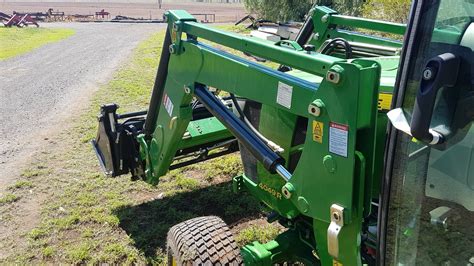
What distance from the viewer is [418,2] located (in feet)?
5.53

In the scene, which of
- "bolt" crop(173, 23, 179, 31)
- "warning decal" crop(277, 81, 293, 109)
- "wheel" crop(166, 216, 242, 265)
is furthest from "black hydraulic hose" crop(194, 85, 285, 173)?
"wheel" crop(166, 216, 242, 265)

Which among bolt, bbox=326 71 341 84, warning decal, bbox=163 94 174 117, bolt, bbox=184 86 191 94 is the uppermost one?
bolt, bbox=326 71 341 84

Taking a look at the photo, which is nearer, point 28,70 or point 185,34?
point 185,34

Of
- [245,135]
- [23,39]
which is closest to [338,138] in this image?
[245,135]

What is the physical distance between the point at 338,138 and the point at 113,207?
121 inches

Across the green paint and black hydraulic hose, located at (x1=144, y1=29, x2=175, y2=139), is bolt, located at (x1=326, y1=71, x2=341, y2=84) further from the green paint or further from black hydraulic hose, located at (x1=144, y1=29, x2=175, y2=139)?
black hydraulic hose, located at (x1=144, y1=29, x2=175, y2=139)

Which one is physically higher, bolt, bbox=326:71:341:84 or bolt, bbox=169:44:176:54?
bolt, bbox=326:71:341:84

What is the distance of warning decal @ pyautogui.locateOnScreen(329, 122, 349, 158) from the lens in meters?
1.94

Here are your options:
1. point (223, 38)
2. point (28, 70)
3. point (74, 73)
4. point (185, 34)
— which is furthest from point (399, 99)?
point (28, 70)

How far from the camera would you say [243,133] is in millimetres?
2691

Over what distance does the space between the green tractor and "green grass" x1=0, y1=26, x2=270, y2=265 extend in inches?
39.7

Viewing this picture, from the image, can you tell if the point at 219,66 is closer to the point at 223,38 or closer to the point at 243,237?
the point at 223,38

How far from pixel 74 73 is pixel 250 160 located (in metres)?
10.3

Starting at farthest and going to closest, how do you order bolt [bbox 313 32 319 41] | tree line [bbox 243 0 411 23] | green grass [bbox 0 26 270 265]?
1. tree line [bbox 243 0 411 23]
2. bolt [bbox 313 32 319 41]
3. green grass [bbox 0 26 270 265]
